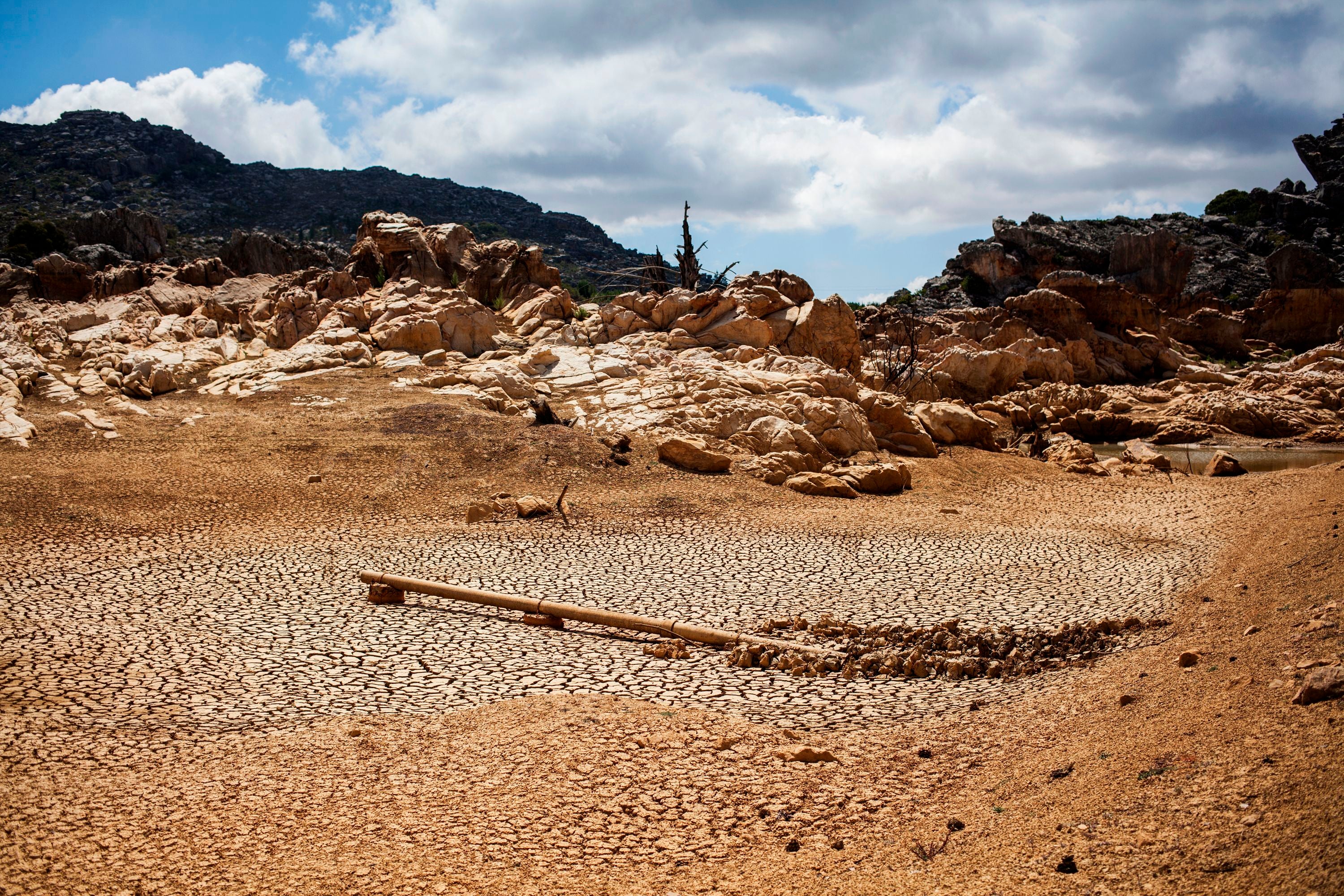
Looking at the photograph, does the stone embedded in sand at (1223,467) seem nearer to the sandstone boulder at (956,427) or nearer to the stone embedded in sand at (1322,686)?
the sandstone boulder at (956,427)

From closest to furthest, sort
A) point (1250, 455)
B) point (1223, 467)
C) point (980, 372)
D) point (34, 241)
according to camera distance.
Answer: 1. point (1223, 467)
2. point (1250, 455)
3. point (980, 372)
4. point (34, 241)

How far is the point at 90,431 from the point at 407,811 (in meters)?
15.5

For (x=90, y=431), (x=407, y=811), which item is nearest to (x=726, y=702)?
(x=407, y=811)

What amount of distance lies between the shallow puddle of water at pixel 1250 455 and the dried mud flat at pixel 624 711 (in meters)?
9.37

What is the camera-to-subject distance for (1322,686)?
4535 millimetres

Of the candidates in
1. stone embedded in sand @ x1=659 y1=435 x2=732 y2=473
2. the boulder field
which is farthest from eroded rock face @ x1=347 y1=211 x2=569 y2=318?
stone embedded in sand @ x1=659 y1=435 x2=732 y2=473

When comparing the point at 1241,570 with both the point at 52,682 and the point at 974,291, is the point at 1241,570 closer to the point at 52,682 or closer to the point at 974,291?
the point at 52,682

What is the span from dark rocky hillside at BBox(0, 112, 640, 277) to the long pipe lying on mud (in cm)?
4972

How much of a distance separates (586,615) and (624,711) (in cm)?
244

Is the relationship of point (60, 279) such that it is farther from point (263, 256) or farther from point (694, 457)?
point (694, 457)

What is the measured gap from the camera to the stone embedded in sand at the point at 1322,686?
4.49 metres

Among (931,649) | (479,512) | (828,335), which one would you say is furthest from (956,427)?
(931,649)

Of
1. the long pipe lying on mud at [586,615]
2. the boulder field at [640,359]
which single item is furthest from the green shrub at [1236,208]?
the long pipe lying on mud at [586,615]

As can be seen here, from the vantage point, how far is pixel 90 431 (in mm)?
16344
